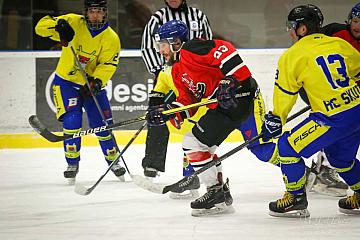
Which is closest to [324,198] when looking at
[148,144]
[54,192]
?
[148,144]

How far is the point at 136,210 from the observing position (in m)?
4.00

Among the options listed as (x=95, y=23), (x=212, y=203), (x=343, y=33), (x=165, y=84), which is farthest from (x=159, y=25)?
(x=212, y=203)

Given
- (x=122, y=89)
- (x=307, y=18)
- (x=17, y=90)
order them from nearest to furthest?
(x=307, y=18), (x=17, y=90), (x=122, y=89)

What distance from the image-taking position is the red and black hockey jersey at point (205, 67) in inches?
145

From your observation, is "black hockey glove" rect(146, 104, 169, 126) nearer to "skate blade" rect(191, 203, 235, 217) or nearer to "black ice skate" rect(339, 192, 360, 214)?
"skate blade" rect(191, 203, 235, 217)

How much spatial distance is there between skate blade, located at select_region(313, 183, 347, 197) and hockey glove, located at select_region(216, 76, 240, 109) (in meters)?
0.99

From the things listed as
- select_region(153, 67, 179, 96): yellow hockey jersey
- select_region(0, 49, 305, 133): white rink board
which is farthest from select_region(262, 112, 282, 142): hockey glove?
select_region(0, 49, 305, 133): white rink board

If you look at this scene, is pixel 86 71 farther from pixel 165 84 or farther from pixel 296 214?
pixel 296 214

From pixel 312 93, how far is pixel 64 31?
6.15 ft

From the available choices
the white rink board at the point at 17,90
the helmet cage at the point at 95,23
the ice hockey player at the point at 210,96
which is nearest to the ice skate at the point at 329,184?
the ice hockey player at the point at 210,96

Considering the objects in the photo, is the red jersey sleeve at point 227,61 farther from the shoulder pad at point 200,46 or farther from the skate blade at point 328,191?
the skate blade at point 328,191

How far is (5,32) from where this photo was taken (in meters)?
7.02

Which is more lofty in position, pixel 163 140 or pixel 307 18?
pixel 307 18

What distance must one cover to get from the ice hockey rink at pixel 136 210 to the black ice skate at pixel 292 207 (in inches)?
1.7
